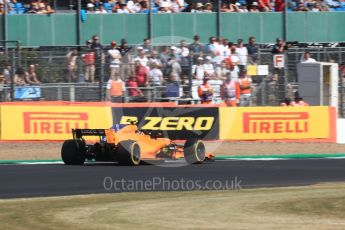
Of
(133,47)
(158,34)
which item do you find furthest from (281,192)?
(158,34)

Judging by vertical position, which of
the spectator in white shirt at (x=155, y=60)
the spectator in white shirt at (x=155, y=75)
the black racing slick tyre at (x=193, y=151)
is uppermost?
the spectator in white shirt at (x=155, y=60)

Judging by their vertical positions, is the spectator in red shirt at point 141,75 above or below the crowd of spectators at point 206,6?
below

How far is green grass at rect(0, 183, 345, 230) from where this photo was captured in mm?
9414

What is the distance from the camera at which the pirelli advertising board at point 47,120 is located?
802 inches

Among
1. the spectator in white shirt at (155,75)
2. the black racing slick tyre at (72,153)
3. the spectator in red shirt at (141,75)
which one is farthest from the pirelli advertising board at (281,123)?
the black racing slick tyre at (72,153)

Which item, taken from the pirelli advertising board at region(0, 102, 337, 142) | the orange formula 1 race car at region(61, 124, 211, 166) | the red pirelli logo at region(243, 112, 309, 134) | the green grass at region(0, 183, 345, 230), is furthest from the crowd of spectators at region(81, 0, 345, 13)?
the green grass at region(0, 183, 345, 230)

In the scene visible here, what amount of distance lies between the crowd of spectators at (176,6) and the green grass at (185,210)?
14157mm

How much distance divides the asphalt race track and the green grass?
1.00 m

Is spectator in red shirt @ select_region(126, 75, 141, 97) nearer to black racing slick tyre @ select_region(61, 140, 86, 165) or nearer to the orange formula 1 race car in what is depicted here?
the orange formula 1 race car

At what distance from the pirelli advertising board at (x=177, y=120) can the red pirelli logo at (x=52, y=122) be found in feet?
2.74

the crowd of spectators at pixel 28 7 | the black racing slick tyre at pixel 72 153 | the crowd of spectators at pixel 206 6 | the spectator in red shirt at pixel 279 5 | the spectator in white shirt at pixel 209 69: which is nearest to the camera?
the black racing slick tyre at pixel 72 153

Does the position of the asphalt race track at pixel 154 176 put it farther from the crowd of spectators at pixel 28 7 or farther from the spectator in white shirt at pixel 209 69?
the crowd of spectators at pixel 28 7

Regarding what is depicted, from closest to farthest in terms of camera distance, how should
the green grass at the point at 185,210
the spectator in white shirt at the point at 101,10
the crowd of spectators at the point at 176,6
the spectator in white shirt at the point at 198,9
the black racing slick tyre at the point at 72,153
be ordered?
1. the green grass at the point at 185,210
2. the black racing slick tyre at the point at 72,153
3. the crowd of spectators at the point at 176,6
4. the spectator in white shirt at the point at 101,10
5. the spectator in white shirt at the point at 198,9

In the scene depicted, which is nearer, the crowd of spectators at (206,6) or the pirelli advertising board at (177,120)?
the pirelli advertising board at (177,120)
